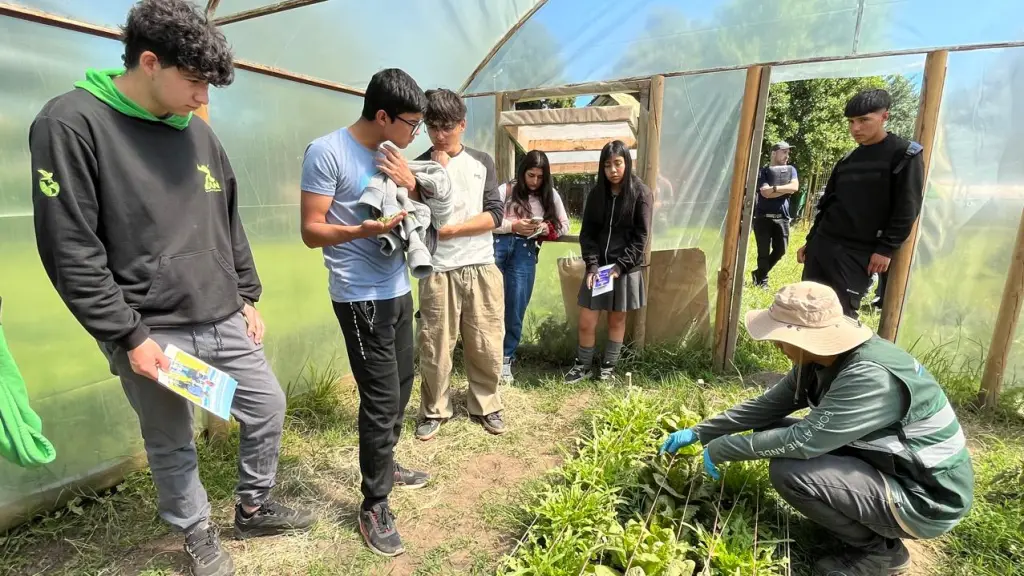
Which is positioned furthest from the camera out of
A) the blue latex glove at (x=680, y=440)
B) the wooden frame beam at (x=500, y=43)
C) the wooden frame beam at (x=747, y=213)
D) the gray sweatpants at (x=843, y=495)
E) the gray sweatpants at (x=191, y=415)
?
the wooden frame beam at (x=500, y=43)

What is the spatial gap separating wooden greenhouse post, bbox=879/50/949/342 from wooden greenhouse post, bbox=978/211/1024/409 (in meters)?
0.52

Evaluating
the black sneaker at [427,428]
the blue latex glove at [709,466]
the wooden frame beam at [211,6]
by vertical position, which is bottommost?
the black sneaker at [427,428]

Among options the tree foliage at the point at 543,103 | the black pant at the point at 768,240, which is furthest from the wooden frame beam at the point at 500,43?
the black pant at the point at 768,240

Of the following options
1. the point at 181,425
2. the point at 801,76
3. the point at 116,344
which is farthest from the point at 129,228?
the point at 801,76

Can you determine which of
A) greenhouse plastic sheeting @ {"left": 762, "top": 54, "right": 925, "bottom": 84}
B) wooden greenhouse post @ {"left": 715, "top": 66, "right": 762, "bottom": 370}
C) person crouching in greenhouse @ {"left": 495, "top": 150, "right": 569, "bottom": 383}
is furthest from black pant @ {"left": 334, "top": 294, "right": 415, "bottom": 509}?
greenhouse plastic sheeting @ {"left": 762, "top": 54, "right": 925, "bottom": 84}

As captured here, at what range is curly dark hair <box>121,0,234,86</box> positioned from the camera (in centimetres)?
150

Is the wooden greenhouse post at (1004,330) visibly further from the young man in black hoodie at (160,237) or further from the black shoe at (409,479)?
the young man in black hoodie at (160,237)

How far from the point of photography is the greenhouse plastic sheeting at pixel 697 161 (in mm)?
3807

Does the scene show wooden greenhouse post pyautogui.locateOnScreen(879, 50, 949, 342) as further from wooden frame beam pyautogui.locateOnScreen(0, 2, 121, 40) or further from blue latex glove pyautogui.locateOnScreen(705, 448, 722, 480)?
wooden frame beam pyautogui.locateOnScreen(0, 2, 121, 40)

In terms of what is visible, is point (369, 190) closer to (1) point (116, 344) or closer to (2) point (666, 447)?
(1) point (116, 344)

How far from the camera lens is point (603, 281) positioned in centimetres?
384

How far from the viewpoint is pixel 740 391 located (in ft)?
12.1

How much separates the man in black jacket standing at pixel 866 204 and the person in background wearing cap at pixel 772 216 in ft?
10.3

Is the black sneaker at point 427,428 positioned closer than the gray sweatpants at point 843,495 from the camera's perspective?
No
